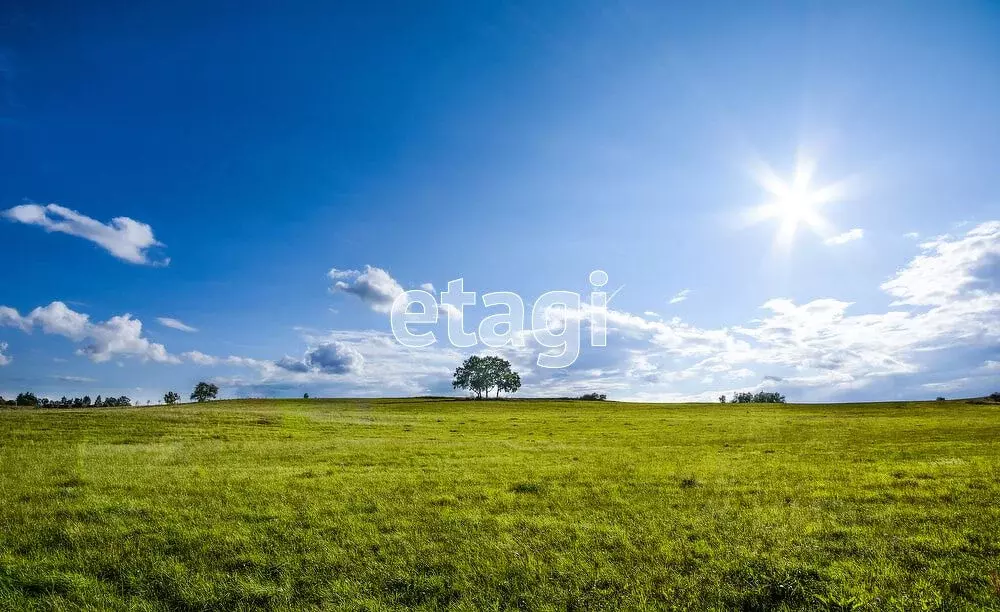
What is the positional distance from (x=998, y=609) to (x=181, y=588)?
14076 mm

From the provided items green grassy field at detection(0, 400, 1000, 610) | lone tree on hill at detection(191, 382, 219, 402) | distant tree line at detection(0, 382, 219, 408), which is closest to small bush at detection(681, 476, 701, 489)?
green grassy field at detection(0, 400, 1000, 610)

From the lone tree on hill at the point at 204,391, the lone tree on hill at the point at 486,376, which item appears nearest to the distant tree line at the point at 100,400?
the lone tree on hill at the point at 204,391

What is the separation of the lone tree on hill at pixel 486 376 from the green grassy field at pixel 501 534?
429 feet

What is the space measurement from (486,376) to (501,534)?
142 metres

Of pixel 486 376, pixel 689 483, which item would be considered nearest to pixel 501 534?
pixel 689 483

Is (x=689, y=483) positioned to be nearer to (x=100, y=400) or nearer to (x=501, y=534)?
(x=501, y=534)

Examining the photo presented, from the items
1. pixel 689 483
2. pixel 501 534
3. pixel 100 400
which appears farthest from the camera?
pixel 100 400

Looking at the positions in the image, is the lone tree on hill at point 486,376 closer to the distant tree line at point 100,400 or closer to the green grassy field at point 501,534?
the distant tree line at point 100,400

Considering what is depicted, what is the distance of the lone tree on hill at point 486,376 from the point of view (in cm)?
15362

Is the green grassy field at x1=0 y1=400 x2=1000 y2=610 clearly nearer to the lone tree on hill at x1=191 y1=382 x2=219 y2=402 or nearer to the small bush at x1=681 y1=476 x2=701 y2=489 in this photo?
the small bush at x1=681 y1=476 x2=701 y2=489

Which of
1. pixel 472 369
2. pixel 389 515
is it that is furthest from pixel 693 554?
pixel 472 369

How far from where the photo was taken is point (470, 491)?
1656 cm

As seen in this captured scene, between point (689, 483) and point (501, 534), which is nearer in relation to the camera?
point (501, 534)

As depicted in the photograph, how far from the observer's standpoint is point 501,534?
11.7m
